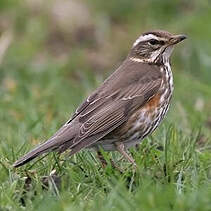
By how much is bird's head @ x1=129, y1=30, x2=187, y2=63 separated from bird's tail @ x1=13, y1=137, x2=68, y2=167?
1.61 metres

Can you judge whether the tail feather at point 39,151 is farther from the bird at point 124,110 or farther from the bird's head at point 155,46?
the bird's head at point 155,46

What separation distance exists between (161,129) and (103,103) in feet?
2.90

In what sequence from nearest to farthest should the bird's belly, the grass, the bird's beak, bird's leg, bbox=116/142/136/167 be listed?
the grass → bird's leg, bbox=116/142/136/167 → the bird's belly → the bird's beak

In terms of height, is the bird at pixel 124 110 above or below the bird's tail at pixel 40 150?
below

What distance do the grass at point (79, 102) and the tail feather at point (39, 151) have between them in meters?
0.09

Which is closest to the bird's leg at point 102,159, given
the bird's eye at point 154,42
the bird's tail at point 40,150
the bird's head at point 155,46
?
the bird's tail at point 40,150

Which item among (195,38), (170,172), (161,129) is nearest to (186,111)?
(161,129)

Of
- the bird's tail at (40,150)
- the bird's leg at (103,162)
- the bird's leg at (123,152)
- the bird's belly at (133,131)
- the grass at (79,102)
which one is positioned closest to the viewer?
the grass at (79,102)

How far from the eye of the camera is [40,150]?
7.34 m

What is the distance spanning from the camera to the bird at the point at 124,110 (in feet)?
25.1

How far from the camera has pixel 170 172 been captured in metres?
7.24

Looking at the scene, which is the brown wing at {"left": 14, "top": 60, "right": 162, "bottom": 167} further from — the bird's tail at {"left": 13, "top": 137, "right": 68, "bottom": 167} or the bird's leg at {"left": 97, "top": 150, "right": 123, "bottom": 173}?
the bird's leg at {"left": 97, "top": 150, "right": 123, "bottom": 173}

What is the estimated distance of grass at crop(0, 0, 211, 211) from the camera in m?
6.40

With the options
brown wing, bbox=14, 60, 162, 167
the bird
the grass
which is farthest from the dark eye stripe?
the grass
